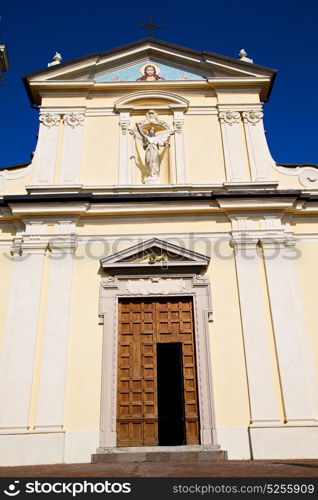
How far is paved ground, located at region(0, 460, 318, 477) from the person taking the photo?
646 centimetres

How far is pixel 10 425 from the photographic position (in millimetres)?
8812

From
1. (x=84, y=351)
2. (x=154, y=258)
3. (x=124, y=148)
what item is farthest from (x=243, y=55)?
(x=84, y=351)

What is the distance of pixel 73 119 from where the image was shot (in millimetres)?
12359

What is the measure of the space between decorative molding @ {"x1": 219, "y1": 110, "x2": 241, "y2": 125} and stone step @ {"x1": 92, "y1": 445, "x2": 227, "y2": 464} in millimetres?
8393

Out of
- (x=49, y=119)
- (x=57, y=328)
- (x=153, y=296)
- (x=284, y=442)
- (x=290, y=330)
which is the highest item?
(x=49, y=119)

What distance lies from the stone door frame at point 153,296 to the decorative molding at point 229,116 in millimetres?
4822

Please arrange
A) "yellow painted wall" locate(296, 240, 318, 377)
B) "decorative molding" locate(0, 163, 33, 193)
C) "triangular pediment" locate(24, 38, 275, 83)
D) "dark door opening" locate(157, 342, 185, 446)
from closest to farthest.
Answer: "yellow painted wall" locate(296, 240, 318, 377)
"decorative molding" locate(0, 163, 33, 193)
"dark door opening" locate(157, 342, 185, 446)
"triangular pediment" locate(24, 38, 275, 83)

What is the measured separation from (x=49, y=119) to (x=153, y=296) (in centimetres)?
596

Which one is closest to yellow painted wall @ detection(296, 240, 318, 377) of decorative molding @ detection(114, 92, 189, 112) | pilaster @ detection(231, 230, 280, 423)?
pilaster @ detection(231, 230, 280, 423)

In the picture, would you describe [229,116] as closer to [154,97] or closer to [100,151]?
[154,97]

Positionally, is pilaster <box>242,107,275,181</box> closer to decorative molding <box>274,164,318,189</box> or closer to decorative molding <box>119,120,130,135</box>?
decorative molding <box>274,164,318,189</box>

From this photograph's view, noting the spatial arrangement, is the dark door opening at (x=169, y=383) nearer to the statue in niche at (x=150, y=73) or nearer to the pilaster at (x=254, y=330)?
the pilaster at (x=254, y=330)

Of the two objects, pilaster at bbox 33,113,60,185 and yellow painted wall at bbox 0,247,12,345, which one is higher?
pilaster at bbox 33,113,60,185

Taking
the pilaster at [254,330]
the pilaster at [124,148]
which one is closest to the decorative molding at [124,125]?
the pilaster at [124,148]
